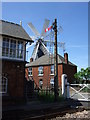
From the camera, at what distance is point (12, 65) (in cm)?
1397

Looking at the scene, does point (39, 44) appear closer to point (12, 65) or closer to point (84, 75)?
point (84, 75)

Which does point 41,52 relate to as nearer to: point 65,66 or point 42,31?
point 42,31

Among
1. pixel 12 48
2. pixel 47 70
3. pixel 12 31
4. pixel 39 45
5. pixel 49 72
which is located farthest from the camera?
pixel 39 45

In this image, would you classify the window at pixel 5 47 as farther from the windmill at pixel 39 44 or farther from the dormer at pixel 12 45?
the windmill at pixel 39 44

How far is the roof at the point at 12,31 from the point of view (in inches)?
568

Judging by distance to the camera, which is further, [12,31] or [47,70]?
[47,70]

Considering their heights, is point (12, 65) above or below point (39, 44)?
below

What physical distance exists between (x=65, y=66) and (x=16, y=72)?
56.8 ft

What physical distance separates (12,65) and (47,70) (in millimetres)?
17699

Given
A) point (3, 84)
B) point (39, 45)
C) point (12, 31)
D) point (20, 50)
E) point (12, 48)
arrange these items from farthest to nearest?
point (39, 45)
point (12, 31)
point (20, 50)
point (12, 48)
point (3, 84)

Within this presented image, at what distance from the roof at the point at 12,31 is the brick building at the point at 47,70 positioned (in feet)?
45.8

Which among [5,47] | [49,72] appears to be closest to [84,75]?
[49,72]

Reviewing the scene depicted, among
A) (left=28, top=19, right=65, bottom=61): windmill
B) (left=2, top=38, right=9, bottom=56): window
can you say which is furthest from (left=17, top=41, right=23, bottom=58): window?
(left=28, top=19, right=65, bottom=61): windmill

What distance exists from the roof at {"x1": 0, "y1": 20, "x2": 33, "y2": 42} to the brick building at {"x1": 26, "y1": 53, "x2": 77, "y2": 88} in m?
13.9
